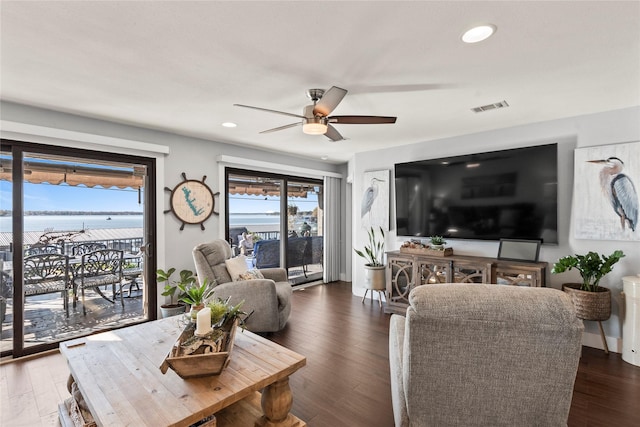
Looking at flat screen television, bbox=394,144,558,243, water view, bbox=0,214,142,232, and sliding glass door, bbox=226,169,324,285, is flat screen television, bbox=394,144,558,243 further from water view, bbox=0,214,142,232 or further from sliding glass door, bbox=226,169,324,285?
water view, bbox=0,214,142,232

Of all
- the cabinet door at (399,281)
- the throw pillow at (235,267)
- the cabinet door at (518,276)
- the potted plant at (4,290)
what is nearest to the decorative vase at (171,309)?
the throw pillow at (235,267)

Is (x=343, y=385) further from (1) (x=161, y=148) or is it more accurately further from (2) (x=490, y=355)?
(1) (x=161, y=148)

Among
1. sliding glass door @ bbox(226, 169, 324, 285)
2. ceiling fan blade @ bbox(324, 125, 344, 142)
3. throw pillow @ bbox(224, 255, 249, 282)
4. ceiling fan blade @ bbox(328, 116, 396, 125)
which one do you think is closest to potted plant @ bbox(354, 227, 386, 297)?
sliding glass door @ bbox(226, 169, 324, 285)

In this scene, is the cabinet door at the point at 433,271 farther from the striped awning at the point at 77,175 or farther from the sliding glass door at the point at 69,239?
the striped awning at the point at 77,175

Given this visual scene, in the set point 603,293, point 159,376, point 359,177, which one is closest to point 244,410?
point 159,376

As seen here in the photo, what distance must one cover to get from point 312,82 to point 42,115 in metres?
2.62

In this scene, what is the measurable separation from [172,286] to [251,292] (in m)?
1.21

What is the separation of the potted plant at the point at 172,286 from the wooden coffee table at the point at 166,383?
137 cm

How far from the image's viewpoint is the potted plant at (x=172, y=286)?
11.5 ft

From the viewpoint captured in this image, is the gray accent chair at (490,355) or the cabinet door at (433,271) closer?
the gray accent chair at (490,355)

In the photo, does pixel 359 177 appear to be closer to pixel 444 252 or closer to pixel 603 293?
pixel 444 252

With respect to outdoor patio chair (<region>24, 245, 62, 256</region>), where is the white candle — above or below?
below

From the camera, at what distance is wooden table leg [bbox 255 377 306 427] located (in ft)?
5.40

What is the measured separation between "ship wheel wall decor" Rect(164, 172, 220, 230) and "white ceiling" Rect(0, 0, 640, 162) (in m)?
0.99
